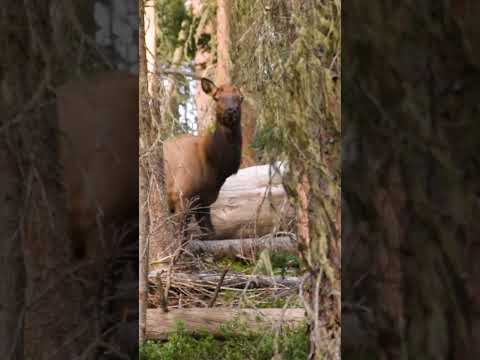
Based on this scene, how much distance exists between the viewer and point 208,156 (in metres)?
5.01

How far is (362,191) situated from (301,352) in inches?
105

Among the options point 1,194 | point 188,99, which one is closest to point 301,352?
point 188,99

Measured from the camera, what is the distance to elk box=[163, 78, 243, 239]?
4.70 meters

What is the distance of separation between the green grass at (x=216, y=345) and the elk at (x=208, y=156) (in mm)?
1140

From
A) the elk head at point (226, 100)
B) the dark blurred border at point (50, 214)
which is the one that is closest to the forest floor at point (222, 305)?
the elk head at point (226, 100)

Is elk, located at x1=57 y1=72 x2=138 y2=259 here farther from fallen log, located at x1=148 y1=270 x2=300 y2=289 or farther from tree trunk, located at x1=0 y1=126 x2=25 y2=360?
fallen log, located at x1=148 y1=270 x2=300 y2=289

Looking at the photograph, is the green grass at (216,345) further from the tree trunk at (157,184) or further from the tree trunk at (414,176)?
the tree trunk at (414,176)

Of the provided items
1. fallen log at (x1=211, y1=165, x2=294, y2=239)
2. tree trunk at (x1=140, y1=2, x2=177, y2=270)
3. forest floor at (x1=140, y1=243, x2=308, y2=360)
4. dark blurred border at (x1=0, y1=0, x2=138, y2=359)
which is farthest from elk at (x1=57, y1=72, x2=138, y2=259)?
fallen log at (x1=211, y1=165, x2=294, y2=239)

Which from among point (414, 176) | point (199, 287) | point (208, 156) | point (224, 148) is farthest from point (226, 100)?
point (414, 176)

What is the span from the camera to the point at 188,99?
4926mm

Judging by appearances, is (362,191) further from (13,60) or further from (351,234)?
(13,60)

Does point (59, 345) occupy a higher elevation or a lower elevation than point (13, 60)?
lower

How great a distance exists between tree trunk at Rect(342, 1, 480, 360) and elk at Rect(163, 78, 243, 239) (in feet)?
13.3

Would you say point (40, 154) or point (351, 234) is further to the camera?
point (40, 154)
